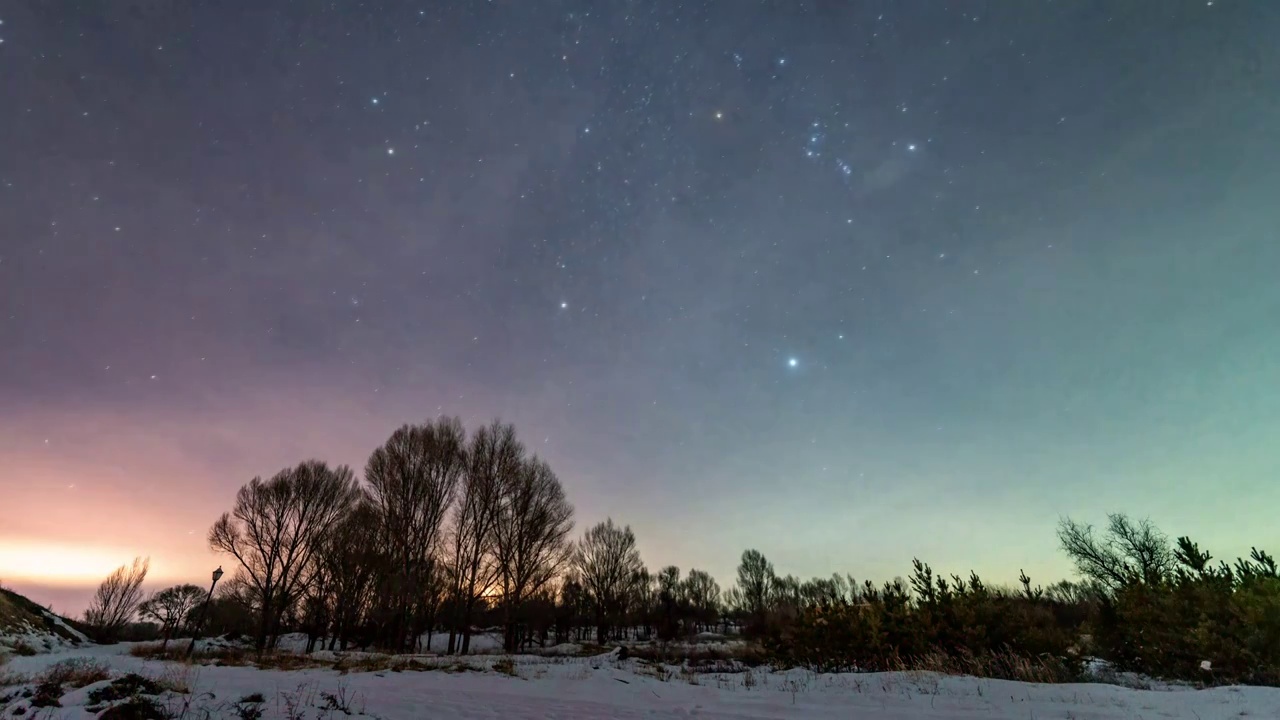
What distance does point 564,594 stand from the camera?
6556 centimetres

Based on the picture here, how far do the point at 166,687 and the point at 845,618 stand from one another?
65.1 feet

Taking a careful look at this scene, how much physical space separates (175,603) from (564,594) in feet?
146

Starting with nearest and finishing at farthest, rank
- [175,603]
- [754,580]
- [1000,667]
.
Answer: [1000,667] → [175,603] → [754,580]

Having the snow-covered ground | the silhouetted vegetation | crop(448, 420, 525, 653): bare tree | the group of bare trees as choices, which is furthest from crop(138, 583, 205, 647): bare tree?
the snow-covered ground

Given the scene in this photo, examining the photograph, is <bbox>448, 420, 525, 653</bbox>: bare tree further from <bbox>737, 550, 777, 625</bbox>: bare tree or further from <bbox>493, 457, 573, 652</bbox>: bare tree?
<bbox>737, 550, 777, 625</bbox>: bare tree

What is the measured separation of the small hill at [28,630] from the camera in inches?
1177

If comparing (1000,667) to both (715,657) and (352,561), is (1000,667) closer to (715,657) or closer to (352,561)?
(715,657)

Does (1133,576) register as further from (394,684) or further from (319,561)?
(319,561)

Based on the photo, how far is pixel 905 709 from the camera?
30.1 ft

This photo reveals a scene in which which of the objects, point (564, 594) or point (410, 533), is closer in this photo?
point (410, 533)

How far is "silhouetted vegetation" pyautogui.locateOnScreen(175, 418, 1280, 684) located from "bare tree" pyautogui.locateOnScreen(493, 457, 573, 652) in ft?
0.35

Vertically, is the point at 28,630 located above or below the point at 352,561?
below

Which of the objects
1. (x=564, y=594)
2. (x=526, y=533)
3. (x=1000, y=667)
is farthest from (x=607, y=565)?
(x=1000, y=667)

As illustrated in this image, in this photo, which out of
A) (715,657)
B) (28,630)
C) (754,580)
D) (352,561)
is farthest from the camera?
(754,580)
